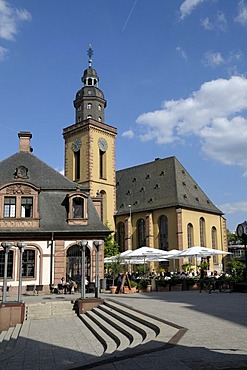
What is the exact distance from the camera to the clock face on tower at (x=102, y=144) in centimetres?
5415

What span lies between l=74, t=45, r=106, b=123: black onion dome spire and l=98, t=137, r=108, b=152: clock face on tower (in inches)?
110

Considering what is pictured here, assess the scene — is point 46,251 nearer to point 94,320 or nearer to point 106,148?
point 94,320

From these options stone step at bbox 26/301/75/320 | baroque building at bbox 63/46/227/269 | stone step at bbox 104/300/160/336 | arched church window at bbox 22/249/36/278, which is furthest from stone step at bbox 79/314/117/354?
baroque building at bbox 63/46/227/269

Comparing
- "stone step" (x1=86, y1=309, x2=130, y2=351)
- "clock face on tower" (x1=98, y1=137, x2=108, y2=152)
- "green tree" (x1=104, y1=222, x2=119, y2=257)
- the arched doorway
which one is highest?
"clock face on tower" (x1=98, y1=137, x2=108, y2=152)

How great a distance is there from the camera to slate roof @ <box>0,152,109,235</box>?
2803 centimetres

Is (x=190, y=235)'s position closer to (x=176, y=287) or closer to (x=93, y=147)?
(x=93, y=147)

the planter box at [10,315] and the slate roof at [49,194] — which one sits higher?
the slate roof at [49,194]

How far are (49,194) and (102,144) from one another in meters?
25.6

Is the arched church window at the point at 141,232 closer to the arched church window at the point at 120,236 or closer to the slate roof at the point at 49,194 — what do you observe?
the arched church window at the point at 120,236

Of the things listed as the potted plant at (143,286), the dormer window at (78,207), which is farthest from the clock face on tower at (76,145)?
the potted plant at (143,286)

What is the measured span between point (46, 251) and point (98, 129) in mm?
29159

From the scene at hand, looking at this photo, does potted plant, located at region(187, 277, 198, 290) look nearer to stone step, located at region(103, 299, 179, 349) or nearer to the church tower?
stone step, located at region(103, 299, 179, 349)

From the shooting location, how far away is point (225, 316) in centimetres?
1262

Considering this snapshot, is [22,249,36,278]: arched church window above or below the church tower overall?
below
